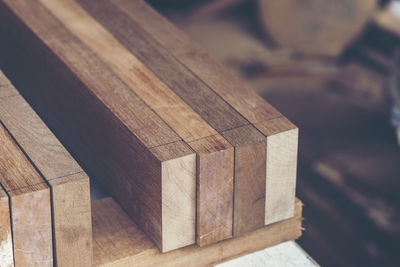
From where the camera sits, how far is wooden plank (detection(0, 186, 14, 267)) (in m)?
1.18

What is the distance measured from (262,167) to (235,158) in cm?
8

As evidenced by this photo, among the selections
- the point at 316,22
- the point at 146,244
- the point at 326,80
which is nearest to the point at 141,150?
the point at 146,244

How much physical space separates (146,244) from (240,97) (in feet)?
1.34

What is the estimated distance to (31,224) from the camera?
4.02ft

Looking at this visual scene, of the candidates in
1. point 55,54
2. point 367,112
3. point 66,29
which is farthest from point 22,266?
point 367,112

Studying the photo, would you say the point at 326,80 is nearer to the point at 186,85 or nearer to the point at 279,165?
the point at 186,85

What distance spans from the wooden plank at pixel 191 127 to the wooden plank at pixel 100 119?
19 mm

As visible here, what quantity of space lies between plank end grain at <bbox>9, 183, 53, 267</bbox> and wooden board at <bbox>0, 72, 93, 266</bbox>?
2 cm

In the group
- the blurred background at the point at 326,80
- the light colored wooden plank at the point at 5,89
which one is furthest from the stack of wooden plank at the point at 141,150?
the blurred background at the point at 326,80

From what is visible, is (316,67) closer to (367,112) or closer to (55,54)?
(367,112)

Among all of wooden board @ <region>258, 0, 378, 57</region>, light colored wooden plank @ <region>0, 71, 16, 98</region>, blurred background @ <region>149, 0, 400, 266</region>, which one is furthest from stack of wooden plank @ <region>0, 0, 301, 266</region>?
wooden board @ <region>258, 0, 378, 57</region>

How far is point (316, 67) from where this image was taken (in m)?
4.61

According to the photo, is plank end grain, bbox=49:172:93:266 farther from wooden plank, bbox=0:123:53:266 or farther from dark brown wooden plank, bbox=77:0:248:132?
dark brown wooden plank, bbox=77:0:248:132

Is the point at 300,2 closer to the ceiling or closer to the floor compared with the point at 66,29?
closer to the floor
